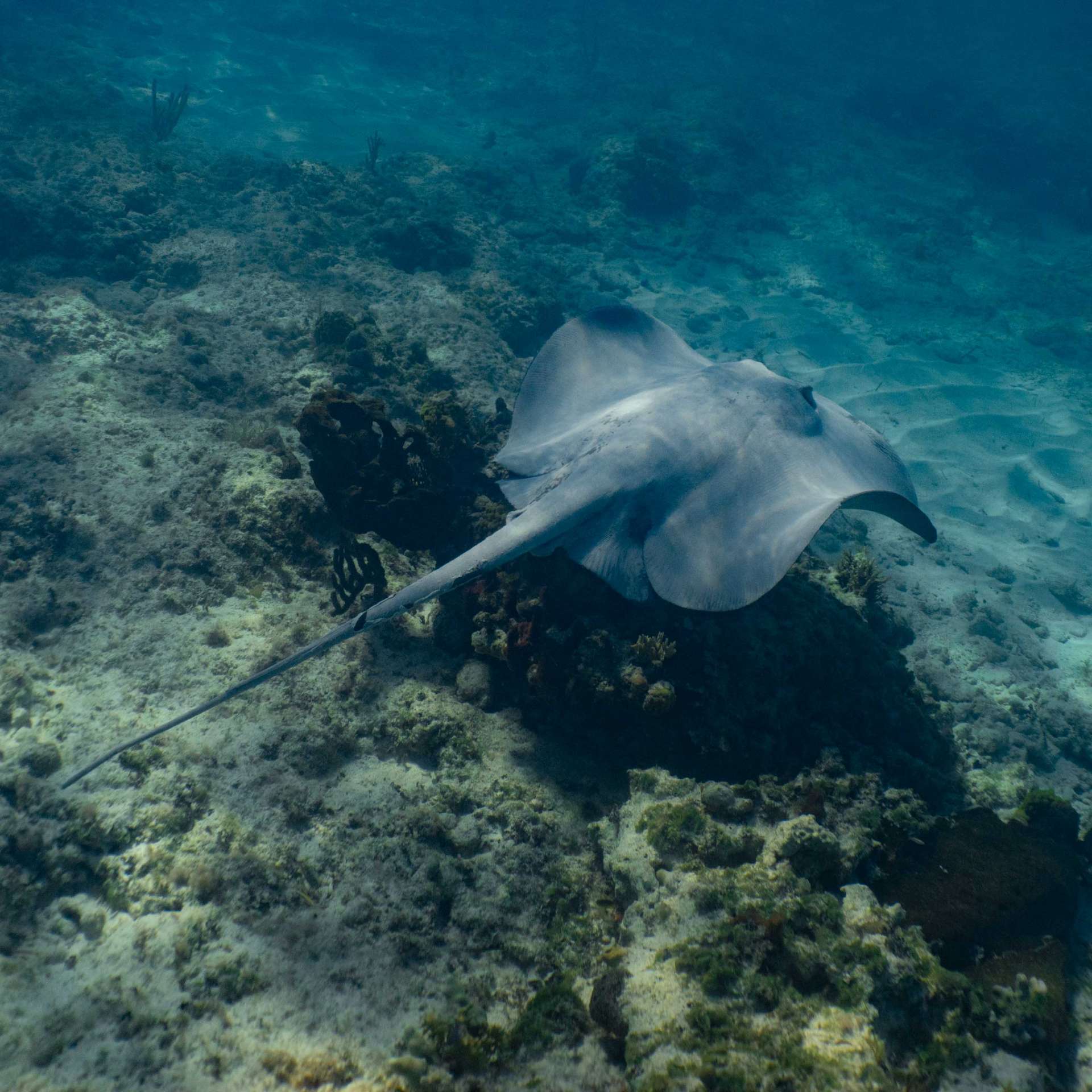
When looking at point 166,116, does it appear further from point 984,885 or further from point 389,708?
point 984,885

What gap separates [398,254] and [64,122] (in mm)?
10754

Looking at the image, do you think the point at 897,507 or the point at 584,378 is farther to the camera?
the point at 584,378

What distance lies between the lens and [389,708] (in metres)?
4.50

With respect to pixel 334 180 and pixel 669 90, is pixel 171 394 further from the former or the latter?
pixel 669 90

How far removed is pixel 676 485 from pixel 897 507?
1857 millimetres

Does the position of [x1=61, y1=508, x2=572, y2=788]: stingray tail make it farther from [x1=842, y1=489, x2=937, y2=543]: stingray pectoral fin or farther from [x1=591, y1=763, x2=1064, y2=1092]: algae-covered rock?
[x1=842, y1=489, x2=937, y2=543]: stingray pectoral fin

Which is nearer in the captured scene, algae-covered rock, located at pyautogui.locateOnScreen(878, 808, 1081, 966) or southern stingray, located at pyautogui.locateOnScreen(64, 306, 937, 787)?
algae-covered rock, located at pyautogui.locateOnScreen(878, 808, 1081, 966)

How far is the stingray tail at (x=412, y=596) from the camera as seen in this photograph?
350 centimetres

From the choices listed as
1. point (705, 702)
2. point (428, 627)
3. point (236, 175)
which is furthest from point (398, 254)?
point (705, 702)

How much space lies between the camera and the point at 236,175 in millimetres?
15180

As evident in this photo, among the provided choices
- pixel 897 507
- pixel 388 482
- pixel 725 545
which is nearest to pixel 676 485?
pixel 725 545

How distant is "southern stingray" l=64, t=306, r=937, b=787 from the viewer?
434 cm

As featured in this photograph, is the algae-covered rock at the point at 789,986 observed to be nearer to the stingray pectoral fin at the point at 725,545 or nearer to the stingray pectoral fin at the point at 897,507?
the stingray pectoral fin at the point at 725,545

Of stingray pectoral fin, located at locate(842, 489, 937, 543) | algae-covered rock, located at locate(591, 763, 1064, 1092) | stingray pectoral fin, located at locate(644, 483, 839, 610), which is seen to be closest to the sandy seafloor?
algae-covered rock, located at locate(591, 763, 1064, 1092)
